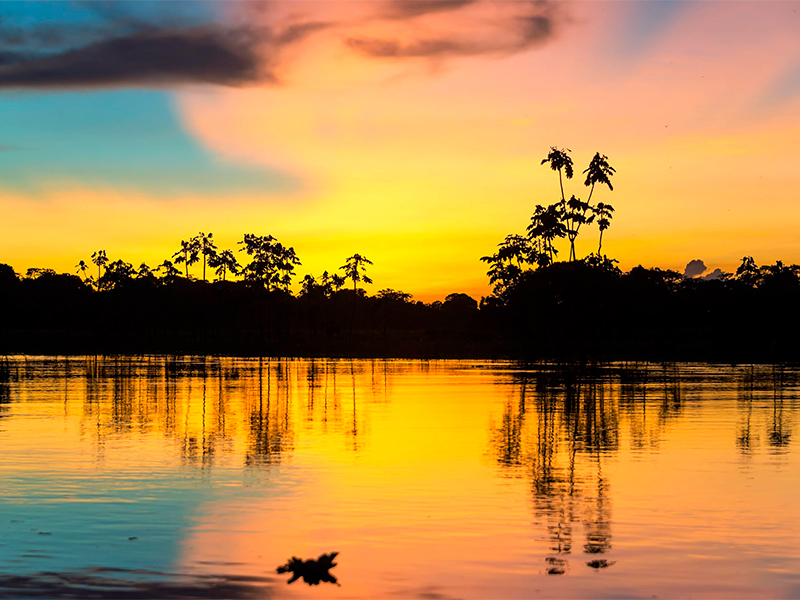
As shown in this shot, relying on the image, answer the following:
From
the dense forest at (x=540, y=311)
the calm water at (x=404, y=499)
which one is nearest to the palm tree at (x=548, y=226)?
the dense forest at (x=540, y=311)

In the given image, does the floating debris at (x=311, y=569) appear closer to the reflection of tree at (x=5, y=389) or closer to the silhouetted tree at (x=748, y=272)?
the reflection of tree at (x=5, y=389)

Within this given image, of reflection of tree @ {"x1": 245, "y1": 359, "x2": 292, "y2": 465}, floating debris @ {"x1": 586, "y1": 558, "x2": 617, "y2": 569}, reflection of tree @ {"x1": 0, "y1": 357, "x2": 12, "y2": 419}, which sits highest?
reflection of tree @ {"x1": 0, "y1": 357, "x2": 12, "y2": 419}

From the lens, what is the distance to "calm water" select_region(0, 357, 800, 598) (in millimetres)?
13492

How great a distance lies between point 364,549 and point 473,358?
94570mm

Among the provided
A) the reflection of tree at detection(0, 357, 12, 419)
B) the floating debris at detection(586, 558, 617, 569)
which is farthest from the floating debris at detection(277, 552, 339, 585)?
the reflection of tree at detection(0, 357, 12, 419)

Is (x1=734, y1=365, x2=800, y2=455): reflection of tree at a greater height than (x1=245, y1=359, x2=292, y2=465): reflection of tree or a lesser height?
greater

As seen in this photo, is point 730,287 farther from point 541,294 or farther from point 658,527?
point 658,527

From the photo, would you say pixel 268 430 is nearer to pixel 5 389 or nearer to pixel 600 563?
pixel 600 563

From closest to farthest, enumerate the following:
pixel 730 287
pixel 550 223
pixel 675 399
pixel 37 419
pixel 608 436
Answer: pixel 608 436 → pixel 37 419 → pixel 675 399 → pixel 550 223 → pixel 730 287

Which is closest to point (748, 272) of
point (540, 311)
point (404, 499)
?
point (540, 311)

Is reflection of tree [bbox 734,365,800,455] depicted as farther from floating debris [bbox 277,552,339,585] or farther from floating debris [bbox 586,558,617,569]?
floating debris [bbox 277,552,339,585]

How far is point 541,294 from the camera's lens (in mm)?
110750

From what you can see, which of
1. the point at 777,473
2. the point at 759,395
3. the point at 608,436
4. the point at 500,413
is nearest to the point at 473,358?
the point at 759,395

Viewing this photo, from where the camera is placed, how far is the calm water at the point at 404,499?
531 inches
